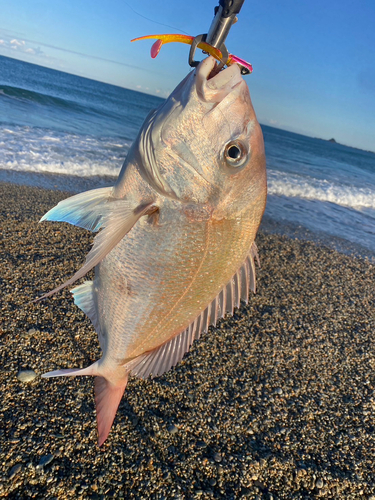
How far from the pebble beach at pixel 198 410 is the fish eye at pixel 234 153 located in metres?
2.04

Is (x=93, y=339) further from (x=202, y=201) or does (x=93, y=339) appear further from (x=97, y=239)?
(x=202, y=201)

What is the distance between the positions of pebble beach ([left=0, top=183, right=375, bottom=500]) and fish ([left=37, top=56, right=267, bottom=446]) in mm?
638

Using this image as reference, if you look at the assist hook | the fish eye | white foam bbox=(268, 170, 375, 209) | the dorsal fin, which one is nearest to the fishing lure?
the assist hook

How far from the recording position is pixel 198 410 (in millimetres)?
2686

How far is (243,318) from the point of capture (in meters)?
4.02

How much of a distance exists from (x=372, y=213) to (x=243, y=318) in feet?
38.9

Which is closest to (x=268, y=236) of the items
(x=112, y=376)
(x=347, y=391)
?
(x=347, y=391)

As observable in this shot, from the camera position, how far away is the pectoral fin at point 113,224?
4.67ft

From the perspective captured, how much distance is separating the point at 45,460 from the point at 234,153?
2168mm

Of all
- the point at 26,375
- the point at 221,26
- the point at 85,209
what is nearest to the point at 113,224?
the point at 85,209

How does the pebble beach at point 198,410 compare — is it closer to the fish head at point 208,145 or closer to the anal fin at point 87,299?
the anal fin at point 87,299

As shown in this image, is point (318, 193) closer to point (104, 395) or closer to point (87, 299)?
point (87, 299)

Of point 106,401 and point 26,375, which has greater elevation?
point 106,401

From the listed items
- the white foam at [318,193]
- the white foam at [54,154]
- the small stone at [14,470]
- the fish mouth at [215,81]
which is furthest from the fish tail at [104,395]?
the white foam at [318,193]
